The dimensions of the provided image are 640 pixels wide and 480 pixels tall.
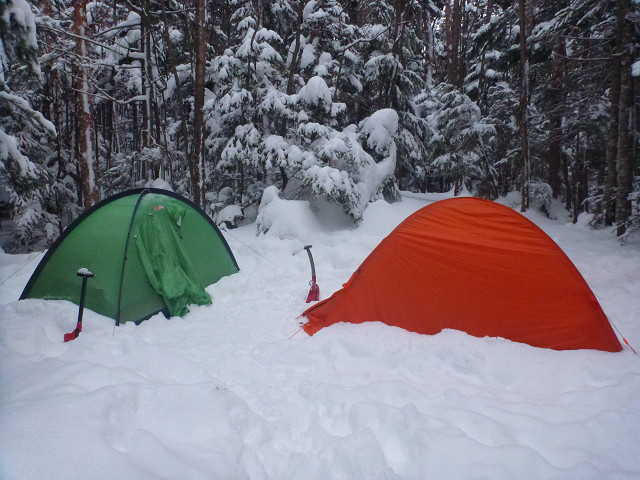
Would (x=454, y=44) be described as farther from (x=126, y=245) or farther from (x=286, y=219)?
(x=126, y=245)

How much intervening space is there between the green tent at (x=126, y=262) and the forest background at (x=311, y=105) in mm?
2446

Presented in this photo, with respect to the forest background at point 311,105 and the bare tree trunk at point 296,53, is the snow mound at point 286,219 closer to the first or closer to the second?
the forest background at point 311,105

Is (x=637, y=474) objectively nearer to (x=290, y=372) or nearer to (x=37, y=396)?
(x=290, y=372)

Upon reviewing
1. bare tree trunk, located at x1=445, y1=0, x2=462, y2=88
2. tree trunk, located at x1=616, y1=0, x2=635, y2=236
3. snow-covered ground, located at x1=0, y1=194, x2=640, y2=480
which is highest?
bare tree trunk, located at x1=445, y1=0, x2=462, y2=88

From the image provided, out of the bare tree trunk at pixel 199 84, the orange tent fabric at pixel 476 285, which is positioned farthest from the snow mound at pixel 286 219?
the orange tent fabric at pixel 476 285

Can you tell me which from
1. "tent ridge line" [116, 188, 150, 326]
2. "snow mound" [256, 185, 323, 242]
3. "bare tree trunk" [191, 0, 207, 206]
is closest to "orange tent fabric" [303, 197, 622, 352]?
"tent ridge line" [116, 188, 150, 326]

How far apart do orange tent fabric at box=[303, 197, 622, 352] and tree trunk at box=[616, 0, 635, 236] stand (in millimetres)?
5732

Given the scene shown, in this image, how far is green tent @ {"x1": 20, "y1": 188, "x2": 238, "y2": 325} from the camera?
4250 mm

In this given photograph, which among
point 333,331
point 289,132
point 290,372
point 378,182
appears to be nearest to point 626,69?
point 378,182

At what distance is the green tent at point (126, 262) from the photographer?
4.25 meters

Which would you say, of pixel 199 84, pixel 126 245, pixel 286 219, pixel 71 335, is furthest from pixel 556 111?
pixel 71 335

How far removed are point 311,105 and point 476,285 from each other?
311 inches

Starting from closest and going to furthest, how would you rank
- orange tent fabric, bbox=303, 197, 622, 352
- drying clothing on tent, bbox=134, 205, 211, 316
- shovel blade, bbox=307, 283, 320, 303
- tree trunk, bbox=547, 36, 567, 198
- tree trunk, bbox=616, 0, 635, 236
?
orange tent fabric, bbox=303, 197, 622, 352, drying clothing on tent, bbox=134, 205, 211, 316, shovel blade, bbox=307, 283, 320, 303, tree trunk, bbox=616, 0, 635, 236, tree trunk, bbox=547, 36, 567, 198

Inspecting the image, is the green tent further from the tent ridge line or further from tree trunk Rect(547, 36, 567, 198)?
tree trunk Rect(547, 36, 567, 198)
